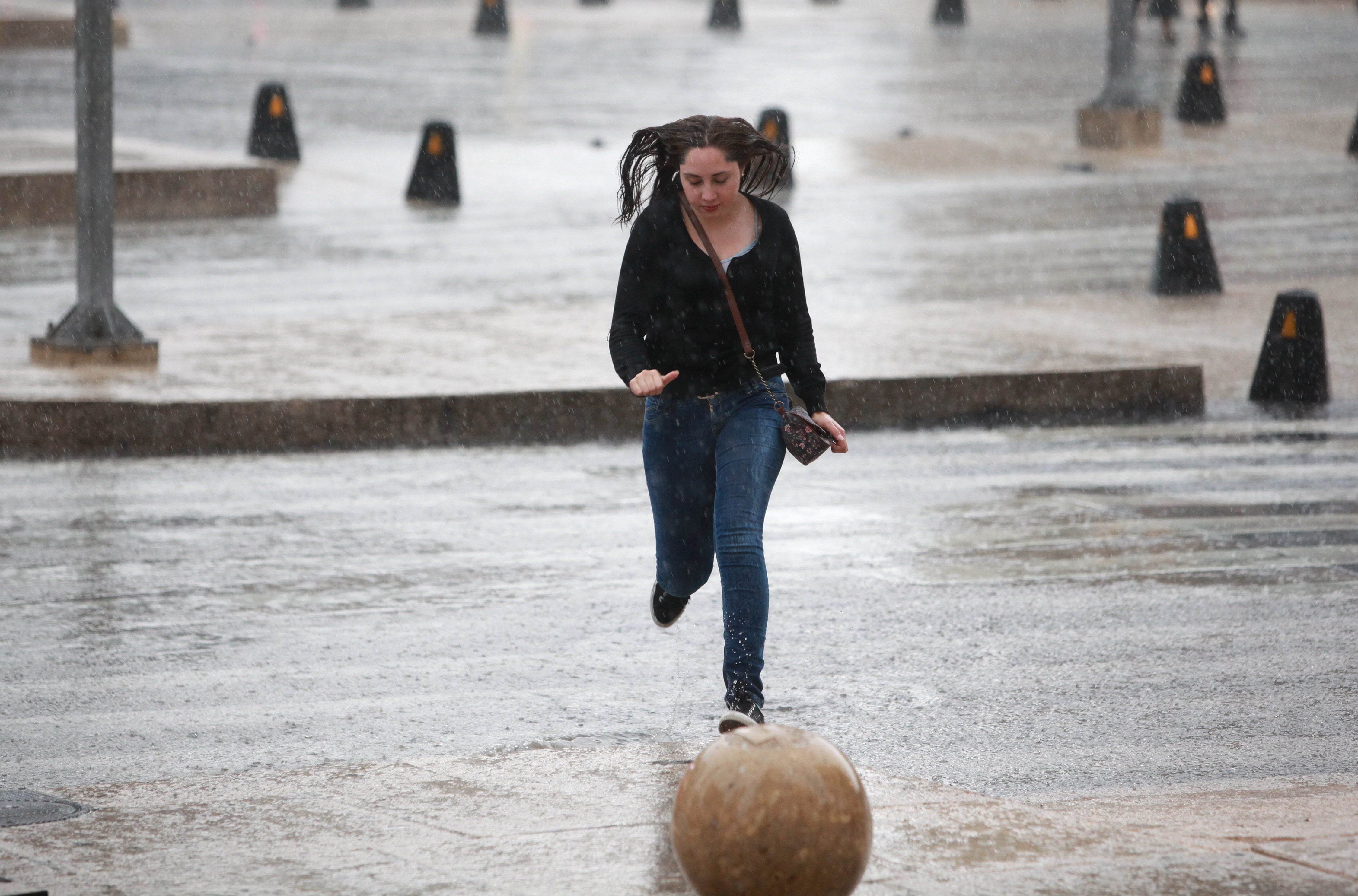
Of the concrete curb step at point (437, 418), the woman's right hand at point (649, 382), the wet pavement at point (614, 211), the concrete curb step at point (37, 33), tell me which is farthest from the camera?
the concrete curb step at point (37, 33)

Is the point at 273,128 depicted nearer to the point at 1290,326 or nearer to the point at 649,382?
the point at 1290,326

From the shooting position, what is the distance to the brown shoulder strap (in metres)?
6.26

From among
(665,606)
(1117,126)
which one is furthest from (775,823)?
(1117,126)

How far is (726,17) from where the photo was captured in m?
36.5

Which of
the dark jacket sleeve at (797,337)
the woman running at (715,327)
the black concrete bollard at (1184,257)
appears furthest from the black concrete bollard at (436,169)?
the dark jacket sleeve at (797,337)

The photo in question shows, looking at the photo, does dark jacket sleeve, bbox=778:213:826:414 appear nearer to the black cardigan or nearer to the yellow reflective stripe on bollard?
the black cardigan

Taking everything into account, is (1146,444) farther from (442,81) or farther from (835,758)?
(442,81)

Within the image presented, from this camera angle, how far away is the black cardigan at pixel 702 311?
6305mm

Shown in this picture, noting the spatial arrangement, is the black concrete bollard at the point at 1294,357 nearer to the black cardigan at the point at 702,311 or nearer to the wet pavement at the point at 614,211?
the wet pavement at the point at 614,211

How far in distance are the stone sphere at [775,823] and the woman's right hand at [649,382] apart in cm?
174

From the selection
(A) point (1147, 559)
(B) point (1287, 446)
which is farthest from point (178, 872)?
(B) point (1287, 446)

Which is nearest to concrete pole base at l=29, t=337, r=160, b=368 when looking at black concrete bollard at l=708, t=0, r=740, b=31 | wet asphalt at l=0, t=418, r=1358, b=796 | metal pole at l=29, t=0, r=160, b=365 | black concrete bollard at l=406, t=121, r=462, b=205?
metal pole at l=29, t=0, r=160, b=365

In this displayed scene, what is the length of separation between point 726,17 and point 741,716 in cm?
3153

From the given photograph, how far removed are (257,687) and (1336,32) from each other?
33871 mm
